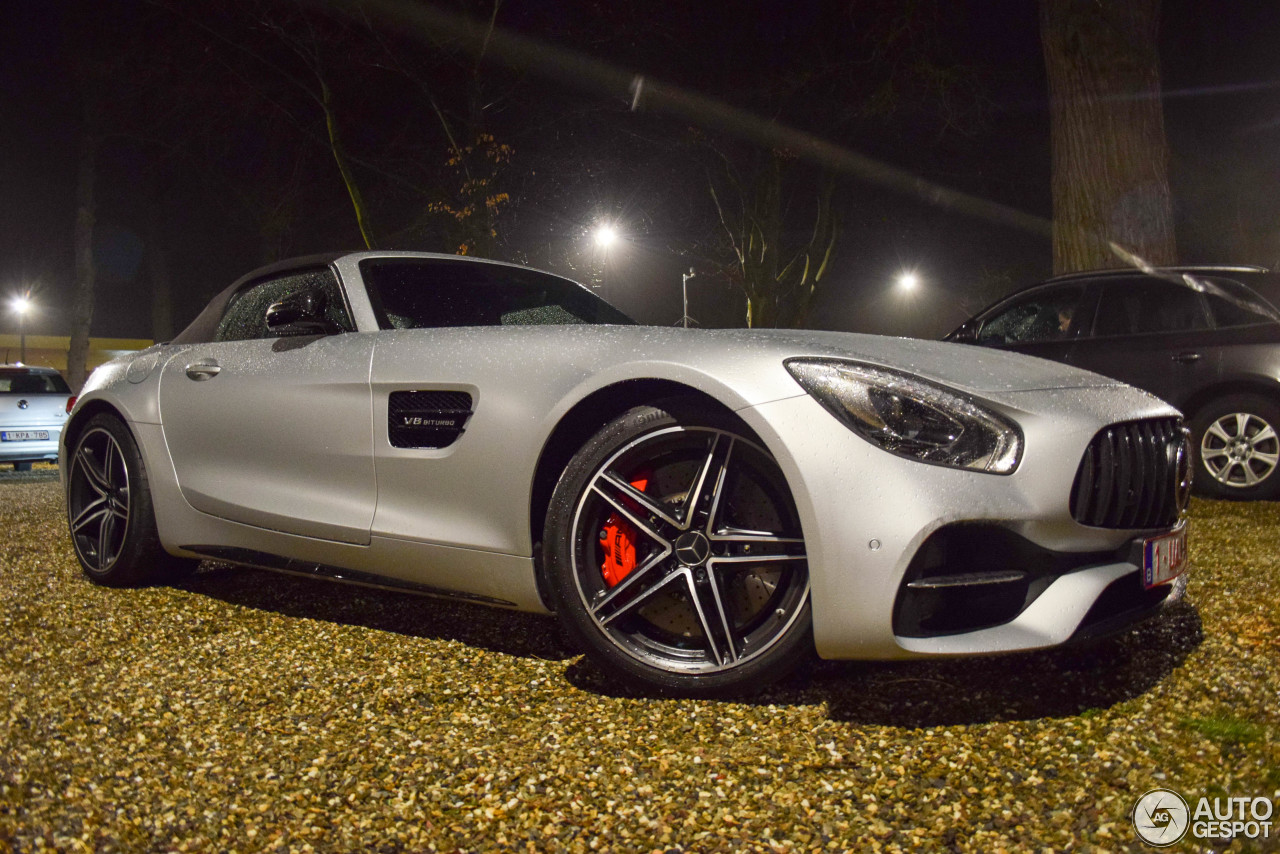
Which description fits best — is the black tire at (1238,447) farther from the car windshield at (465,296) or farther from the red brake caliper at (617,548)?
the red brake caliper at (617,548)

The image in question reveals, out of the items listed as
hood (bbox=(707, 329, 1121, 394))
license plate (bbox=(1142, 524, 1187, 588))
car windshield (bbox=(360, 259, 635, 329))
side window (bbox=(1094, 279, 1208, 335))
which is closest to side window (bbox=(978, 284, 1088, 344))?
side window (bbox=(1094, 279, 1208, 335))

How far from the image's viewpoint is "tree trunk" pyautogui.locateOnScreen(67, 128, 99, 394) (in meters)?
21.8

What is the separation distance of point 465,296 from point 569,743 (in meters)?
1.89

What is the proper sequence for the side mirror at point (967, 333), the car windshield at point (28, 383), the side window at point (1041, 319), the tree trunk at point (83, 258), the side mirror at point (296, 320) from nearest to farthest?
the side mirror at point (296, 320) → the side window at point (1041, 319) → the side mirror at point (967, 333) → the car windshield at point (28, 383) → the tree trunk at point (83, 258)

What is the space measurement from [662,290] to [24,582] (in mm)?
39823

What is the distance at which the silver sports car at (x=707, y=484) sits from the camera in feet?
7.20

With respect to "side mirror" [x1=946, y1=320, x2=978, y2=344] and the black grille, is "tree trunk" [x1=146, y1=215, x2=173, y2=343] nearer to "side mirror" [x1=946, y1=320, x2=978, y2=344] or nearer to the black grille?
"side mirror" [x1=946, y1=320, x2=978, y2=344]

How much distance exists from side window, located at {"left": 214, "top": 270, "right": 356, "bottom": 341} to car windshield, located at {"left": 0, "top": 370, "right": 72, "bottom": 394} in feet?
33.9

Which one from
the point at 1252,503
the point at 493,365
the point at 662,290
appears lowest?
the point at 1252,503

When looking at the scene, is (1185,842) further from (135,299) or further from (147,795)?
(135,299)

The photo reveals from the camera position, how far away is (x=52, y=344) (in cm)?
6334

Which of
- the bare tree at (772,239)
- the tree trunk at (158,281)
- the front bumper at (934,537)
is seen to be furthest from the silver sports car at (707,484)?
the tree trunk at (158,281)

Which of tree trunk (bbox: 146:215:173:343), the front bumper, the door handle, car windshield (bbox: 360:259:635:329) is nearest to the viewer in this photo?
the front bumper

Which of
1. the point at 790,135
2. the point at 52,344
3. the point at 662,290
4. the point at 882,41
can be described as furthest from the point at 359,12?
the point at 52,344
